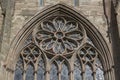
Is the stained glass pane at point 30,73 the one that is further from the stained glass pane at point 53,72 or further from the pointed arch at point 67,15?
the stained glass pane at point 53,72

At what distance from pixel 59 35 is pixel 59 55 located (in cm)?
99

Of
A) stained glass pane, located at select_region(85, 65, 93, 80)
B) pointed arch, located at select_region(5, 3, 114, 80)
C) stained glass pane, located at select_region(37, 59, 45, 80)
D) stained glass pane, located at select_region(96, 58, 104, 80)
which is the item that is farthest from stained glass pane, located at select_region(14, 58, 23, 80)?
stained glass pane, located at select_region(96, 58, 104, 80)

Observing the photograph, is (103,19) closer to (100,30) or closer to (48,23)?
(100,30)

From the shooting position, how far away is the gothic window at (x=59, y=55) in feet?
43.5

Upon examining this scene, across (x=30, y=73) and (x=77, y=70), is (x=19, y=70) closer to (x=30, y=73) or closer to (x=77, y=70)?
(x=30, y=73)

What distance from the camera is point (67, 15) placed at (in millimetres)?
14609

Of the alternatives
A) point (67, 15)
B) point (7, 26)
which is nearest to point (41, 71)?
point (7, 26)

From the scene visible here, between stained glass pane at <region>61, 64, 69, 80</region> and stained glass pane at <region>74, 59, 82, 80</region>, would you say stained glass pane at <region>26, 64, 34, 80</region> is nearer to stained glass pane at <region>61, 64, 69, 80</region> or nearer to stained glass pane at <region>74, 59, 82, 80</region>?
stained glass pane at <region>61, 64, 69, 80</region>

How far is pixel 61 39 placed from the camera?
45.9 ft

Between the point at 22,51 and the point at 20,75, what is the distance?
3.19ft

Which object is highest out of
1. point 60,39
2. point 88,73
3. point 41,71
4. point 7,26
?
point 7,26

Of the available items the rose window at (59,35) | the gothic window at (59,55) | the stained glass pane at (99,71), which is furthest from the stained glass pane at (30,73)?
the stained glass pane at (99,71)

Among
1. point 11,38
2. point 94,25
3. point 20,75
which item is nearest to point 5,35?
point 11,38

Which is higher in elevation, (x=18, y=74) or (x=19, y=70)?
(x=19, y=70)
